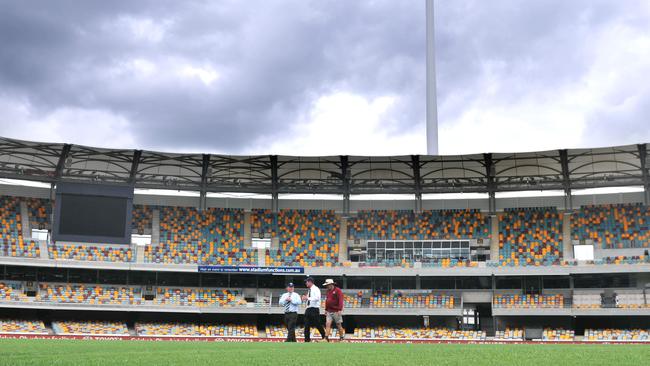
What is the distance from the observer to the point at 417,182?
50.8m

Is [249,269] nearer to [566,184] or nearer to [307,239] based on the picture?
[307,239]

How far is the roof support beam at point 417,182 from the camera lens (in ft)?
160

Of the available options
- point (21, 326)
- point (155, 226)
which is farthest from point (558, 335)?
point (21, 326)

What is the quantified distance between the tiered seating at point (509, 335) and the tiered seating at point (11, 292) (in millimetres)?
30059

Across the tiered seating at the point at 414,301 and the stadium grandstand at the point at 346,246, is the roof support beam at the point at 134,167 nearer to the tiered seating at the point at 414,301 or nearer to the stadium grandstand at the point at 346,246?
the stadium grandstand at the point at 346,246

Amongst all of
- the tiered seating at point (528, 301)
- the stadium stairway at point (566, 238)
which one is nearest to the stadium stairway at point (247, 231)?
the tiered seating at point (528, 301)

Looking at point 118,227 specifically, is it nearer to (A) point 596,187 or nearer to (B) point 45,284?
(B) point 45,284

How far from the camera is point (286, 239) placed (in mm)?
51750

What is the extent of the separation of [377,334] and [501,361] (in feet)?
131

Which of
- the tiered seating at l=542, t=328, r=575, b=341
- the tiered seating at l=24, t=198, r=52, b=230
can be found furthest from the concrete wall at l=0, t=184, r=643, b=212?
the tiered seating at l=542, t=328, r=575, b=341

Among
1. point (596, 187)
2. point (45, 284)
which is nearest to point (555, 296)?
point (596, 187)

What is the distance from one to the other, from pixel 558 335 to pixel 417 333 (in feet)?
29.0

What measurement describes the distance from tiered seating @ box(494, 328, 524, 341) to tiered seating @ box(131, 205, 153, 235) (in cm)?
2489

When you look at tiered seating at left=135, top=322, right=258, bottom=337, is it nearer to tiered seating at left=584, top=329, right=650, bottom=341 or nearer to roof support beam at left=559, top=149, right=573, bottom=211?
tiered seating at left=584, top=329, right=650, bottom=341
